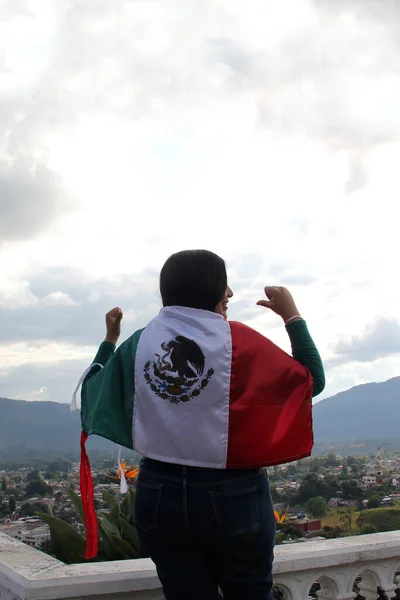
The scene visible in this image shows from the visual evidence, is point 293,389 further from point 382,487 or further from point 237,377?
point 382,487

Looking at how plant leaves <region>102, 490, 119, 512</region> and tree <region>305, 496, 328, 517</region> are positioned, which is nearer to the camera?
plant leaves <region>102, 490, 119, 512</region>

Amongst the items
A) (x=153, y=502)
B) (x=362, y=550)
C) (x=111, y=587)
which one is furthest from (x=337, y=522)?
(x=153, y=502)

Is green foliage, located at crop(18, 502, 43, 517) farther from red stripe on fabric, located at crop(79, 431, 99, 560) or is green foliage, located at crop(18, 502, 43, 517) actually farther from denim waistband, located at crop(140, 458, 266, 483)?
denim waistband, located at crop(140, 458, 266, 483)

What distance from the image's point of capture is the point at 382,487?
6527mm

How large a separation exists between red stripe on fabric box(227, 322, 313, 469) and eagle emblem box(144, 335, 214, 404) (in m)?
0.12

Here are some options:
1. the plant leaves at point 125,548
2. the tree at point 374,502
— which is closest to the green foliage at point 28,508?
the plant leaves at point 125,548

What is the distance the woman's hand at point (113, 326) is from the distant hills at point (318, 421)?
0.36 meters

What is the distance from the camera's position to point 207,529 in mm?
2002

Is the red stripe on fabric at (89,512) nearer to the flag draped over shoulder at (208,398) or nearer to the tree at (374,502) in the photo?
the flag draped over shoulder at (208,398)

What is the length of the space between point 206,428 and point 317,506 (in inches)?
127

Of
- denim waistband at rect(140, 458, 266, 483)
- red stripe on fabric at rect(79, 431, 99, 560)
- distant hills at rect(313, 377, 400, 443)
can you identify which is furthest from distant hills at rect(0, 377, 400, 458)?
denim waistband at rect(140, 458, 266, 483)

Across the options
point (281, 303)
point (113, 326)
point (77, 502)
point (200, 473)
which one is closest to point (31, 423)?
point (77, 502)

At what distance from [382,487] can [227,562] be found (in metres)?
4.99

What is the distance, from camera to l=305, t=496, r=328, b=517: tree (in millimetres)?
4699
